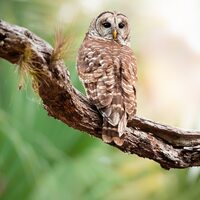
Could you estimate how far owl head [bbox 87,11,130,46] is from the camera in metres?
2.85

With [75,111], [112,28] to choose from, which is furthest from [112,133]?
[112,28]

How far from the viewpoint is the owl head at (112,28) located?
2.85 meters

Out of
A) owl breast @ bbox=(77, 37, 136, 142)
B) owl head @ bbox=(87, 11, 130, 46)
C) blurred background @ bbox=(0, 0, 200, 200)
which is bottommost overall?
blurred background @ bbox=(0, 0, 200, 200)

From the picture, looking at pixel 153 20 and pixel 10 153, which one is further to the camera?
pixel 153 20

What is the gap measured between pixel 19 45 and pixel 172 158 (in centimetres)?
70

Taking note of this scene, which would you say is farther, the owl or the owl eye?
the owl eye

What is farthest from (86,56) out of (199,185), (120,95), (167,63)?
(167,63)

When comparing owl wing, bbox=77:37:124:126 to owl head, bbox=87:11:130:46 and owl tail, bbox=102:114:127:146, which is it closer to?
owl tail, bbox=102:114:127:146

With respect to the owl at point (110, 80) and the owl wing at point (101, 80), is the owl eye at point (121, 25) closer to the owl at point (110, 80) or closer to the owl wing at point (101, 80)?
the owl at point (110, 80)

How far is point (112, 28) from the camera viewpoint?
2.89 m

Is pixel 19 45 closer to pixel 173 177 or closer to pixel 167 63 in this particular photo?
pixel 173 177

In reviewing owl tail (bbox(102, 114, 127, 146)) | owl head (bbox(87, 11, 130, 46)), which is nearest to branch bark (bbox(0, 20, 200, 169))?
owl tail (bbox(102, 114, 127, 146))

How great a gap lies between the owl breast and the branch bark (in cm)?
4

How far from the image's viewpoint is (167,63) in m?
8.63
